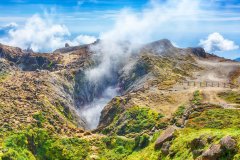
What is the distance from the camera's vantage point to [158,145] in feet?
295

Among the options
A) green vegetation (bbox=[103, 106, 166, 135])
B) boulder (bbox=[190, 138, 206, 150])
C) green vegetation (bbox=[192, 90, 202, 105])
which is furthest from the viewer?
green vegetation (bbox=[192, 90, 202, 105])

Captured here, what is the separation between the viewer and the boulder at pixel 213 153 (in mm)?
55366

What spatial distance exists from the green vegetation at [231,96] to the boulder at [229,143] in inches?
3653

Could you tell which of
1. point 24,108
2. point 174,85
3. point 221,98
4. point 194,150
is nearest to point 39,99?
point 24,108

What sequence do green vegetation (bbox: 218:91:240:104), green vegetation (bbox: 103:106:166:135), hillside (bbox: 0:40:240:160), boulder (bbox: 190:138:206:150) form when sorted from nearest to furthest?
boulder (bbox: 190:138:206:150) < hillside (bbox: 0:40:240:160) < green vegetation (bbox: 103:106:166:135) < green vegetation (bbox: 218:91:240:104)

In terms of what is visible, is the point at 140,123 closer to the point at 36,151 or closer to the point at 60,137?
the point at 60,137

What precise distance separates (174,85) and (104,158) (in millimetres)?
76121

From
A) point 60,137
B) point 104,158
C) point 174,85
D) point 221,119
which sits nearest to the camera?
point 221,119

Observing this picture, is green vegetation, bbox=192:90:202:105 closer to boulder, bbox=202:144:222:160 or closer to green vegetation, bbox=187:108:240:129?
green vegetation, bbox=187:108:240:129

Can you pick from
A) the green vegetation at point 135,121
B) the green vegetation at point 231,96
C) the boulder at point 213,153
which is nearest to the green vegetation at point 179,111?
the green vegetation at point 135,121

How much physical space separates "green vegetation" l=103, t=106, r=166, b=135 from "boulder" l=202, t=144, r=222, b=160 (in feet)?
228

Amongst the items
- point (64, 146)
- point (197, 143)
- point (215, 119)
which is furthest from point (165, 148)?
point (64, 146)

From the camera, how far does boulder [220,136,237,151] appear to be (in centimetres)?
5412

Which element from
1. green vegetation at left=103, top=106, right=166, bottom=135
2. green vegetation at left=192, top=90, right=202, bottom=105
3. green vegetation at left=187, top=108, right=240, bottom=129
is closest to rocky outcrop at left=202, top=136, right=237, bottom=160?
green vegetation at left=187, top=108, right=240, bottom=129
